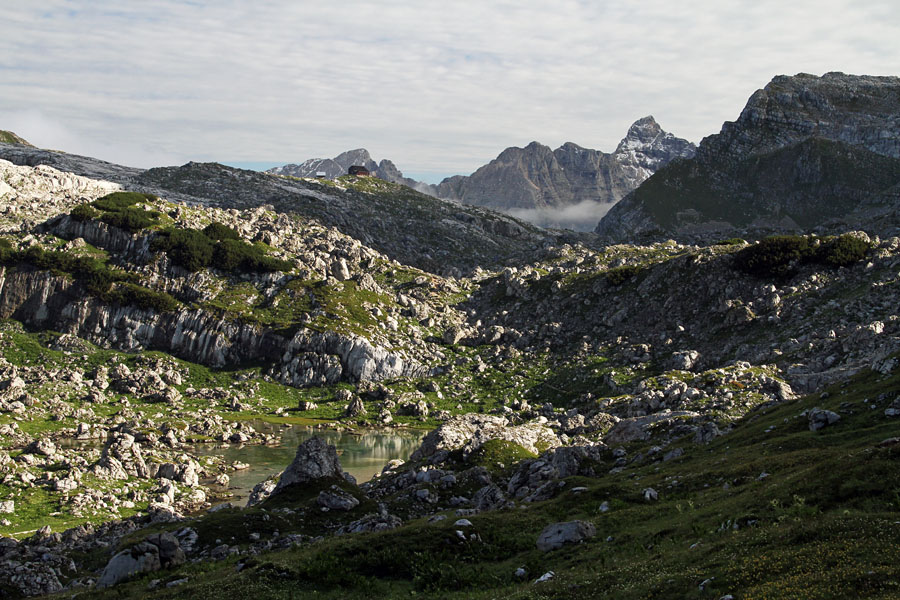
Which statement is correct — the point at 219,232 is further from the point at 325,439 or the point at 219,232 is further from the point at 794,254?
the point at 794,254

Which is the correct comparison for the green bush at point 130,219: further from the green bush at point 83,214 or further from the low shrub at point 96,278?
the low shrub at point 96,278

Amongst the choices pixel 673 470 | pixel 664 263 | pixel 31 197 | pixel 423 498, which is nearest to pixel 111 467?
pixel 423 498

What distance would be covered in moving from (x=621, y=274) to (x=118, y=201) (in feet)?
379

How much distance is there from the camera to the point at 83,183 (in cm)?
16000

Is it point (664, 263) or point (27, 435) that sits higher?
point (664, 263)

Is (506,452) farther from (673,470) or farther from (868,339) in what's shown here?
(868,339)

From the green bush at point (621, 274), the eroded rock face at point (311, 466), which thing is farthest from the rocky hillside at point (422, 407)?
the green bush at point (621, 274)

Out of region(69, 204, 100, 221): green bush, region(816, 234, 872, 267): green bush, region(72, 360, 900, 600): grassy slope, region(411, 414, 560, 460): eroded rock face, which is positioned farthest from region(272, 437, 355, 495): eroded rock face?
region(69, 204, 100, 221): green bush

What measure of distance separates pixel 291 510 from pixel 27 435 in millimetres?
49713

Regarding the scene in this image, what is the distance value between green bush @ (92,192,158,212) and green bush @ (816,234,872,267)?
5636 inches

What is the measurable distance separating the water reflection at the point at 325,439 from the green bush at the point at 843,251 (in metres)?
74.7

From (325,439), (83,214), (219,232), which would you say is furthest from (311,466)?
(83,214)

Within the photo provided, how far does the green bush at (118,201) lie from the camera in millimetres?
134500

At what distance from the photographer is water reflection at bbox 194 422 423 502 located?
72.3 meters
